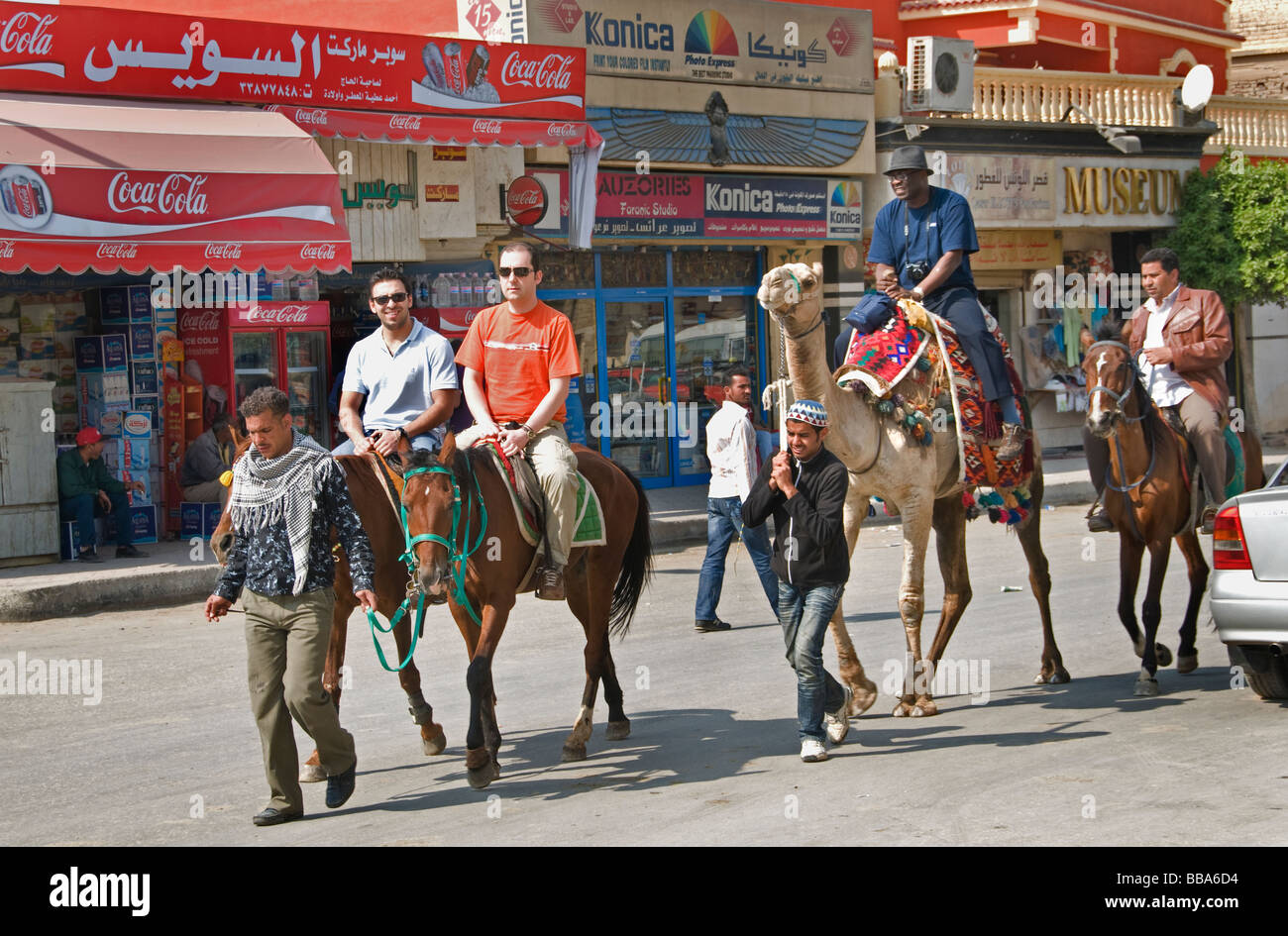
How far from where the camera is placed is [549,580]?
8.14 metres

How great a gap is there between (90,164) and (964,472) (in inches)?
376

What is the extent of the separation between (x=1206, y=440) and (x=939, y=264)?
7.31ft

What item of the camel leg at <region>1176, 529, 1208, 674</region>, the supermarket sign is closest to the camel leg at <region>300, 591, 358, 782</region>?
the camel leg at <region>1176, 529, 1208, 674</region>

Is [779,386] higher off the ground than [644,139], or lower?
lower

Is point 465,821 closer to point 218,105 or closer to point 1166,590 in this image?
point 1166,590

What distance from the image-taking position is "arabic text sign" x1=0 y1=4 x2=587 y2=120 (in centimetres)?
1588

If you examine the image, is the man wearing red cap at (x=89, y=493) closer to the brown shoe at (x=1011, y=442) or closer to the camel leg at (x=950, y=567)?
the camel leg at (x=950, y=567)

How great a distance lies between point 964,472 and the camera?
9.45 m

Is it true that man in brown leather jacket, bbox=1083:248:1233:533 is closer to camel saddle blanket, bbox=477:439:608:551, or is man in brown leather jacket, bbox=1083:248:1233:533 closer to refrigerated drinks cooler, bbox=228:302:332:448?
camel saddle blanket, bbox=477:439:608:551

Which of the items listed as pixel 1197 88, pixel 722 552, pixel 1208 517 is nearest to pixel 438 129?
pixel 722 552

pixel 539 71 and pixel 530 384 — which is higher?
pixel 539 71

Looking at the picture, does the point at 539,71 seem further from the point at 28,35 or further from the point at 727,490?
the point at 727,490

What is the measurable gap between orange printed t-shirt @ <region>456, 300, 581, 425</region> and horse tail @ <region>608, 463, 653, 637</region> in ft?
2.83
